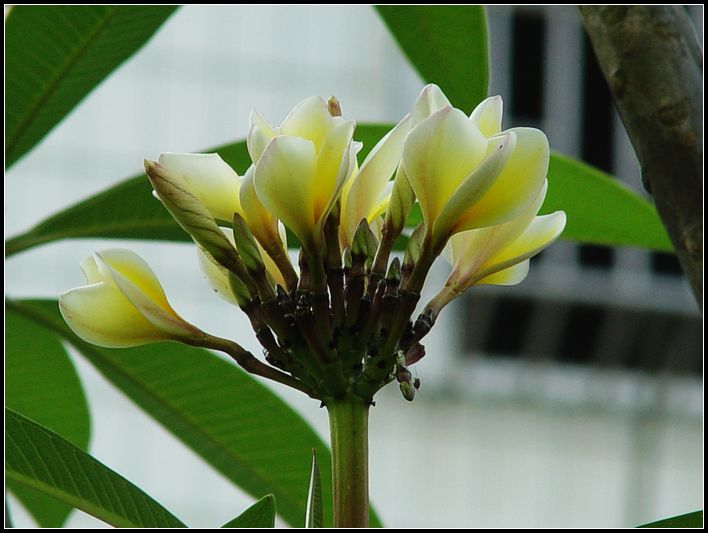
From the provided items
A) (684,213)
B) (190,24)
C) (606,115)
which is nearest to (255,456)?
(684,213)

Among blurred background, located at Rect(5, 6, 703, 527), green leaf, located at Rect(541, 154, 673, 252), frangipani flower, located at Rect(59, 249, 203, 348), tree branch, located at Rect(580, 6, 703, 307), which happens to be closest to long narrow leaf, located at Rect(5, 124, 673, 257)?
green leaf, located at Rect(541, 154, 673, 252)

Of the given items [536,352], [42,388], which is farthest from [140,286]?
[536,352]

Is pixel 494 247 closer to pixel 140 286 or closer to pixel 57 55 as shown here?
pixel 140 286

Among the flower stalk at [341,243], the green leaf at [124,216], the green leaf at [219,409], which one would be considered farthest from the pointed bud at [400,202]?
the green leaf at [219,409]

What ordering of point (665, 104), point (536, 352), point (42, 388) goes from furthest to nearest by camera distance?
1. point (536, 352)
2. point (42, 388)
3. point (665, 104)

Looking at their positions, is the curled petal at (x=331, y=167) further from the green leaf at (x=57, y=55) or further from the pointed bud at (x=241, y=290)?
the green leaf at (x=57, y=55)
